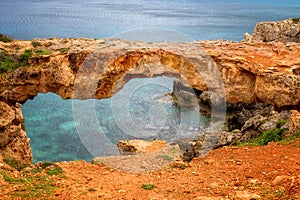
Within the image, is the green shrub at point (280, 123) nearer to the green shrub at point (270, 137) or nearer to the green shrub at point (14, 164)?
the green shrub at point (270, 137)

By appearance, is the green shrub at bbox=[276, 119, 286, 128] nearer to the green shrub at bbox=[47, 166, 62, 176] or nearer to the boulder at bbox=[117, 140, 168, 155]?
the boulder at bbox=[117, 140, 168, 155]

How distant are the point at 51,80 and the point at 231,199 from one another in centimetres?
1007

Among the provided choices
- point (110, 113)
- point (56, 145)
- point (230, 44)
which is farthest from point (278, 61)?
point (110, 113)

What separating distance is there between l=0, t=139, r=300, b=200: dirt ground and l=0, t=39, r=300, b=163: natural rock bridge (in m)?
3.37

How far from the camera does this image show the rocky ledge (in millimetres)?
15898

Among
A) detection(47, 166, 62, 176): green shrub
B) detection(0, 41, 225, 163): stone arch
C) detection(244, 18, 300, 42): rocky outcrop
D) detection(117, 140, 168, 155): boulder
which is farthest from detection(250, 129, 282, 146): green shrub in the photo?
detection(244, 18, 300, 42): rocky outcrop

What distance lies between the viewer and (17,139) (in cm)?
Result: 1750

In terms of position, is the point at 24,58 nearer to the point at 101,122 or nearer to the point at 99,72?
the point at 99,72

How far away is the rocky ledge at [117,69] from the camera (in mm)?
15898

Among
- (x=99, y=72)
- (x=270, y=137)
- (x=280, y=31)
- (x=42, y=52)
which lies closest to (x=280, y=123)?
(x=270, y=137)

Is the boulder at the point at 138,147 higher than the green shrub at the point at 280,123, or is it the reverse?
the green shrub at the point at 280,123

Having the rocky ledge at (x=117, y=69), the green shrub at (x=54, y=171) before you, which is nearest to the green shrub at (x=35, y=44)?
the rocky ledge at (x=117, y=69)

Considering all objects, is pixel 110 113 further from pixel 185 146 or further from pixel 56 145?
pixel 185 146

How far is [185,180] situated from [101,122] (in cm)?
2223
